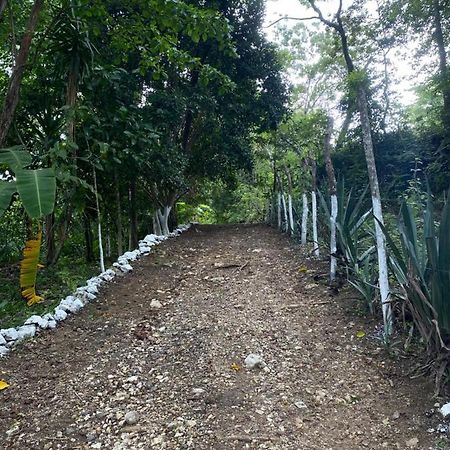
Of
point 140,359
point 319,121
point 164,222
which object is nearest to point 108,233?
point 164,222

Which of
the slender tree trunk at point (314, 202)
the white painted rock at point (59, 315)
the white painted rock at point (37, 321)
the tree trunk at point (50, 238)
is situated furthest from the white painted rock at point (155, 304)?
the tree trunk at point (50, 238)

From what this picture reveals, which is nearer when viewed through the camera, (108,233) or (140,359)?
(140,359)

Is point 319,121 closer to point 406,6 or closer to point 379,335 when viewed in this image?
point 406,6

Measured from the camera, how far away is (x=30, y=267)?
3.88 m

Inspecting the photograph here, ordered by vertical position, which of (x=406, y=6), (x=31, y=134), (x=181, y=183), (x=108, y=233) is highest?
(x=406, y=6)

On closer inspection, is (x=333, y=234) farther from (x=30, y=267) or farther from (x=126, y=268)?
(x=30, y=267)

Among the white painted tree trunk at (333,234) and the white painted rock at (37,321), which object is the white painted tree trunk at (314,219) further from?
the white painted rock at (37,321)

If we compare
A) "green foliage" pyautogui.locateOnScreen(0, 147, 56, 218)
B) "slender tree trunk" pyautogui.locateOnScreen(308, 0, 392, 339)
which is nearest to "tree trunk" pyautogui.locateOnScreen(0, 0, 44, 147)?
"green foliage" pyautogui.locateOnScreen(0, 147, 56, 218)

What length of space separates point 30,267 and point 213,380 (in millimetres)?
2282

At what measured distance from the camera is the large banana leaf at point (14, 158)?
282cm

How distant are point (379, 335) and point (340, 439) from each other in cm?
113

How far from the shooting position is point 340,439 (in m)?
2.02

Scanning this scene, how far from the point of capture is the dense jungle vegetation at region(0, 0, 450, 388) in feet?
9.62

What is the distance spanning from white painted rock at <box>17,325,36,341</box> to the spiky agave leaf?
2.50 ft
